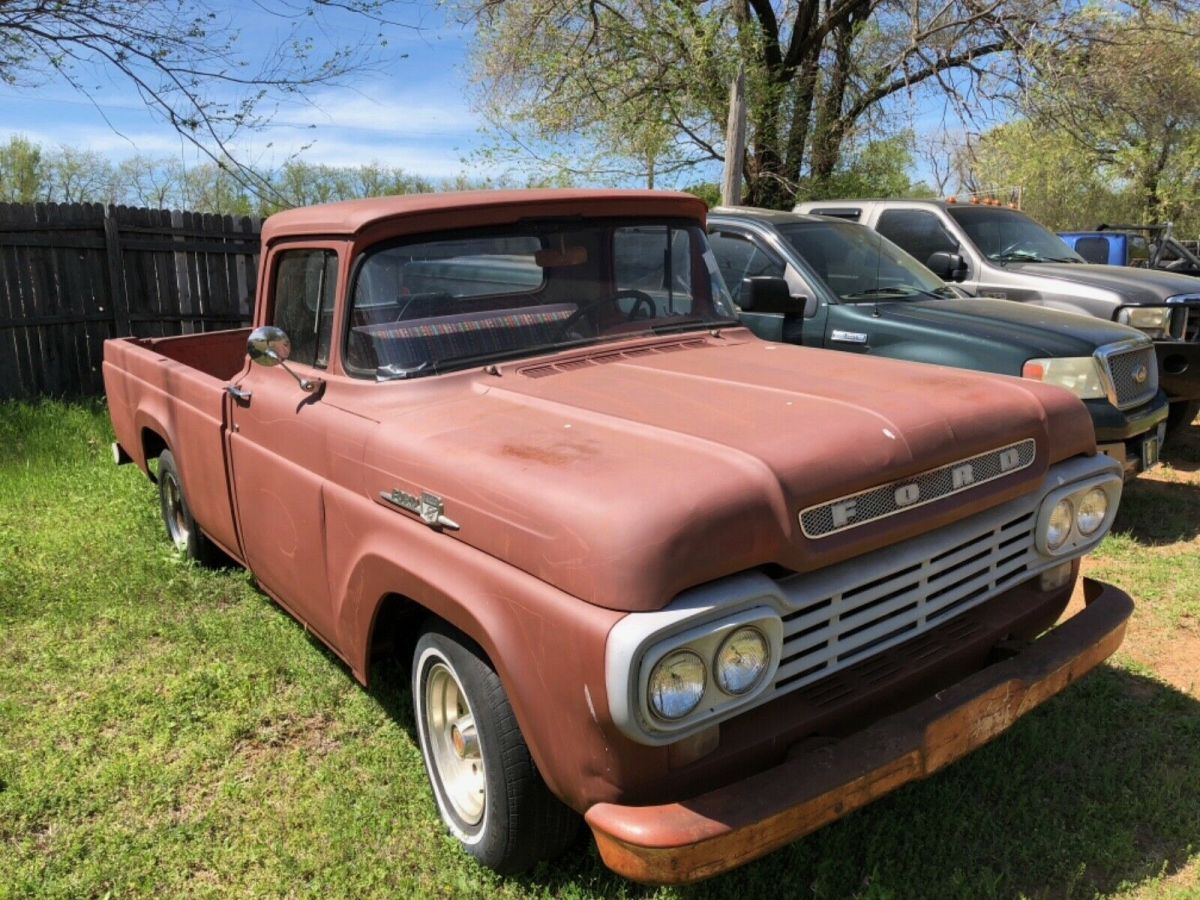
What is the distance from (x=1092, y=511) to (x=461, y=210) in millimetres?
2360

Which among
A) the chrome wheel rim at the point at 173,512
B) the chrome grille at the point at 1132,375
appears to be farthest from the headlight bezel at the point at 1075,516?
the chrome wheel rim at the point at 173,512

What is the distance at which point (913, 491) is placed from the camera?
7.94 feet

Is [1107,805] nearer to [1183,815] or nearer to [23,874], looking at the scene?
[1183,815]

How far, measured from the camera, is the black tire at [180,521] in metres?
4.93

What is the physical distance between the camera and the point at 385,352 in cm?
315

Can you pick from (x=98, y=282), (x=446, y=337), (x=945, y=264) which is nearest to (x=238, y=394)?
(x=446, y=337)

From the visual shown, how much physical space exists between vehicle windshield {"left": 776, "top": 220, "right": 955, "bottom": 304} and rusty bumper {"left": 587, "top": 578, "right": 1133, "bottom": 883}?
3.78 metres

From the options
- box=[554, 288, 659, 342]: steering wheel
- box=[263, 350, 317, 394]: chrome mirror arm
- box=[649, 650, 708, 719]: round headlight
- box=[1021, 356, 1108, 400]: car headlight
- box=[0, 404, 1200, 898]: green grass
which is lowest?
box=[0, 404, 1200, 898]: green grass

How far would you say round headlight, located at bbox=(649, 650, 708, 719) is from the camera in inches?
78.4

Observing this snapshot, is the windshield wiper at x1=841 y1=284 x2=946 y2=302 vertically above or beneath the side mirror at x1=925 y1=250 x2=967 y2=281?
beneath

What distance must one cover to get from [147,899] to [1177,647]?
423 centimetres

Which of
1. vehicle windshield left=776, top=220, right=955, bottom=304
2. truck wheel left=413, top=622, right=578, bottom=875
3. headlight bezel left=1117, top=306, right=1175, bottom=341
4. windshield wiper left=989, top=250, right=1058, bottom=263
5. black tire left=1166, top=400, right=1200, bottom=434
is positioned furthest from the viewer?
windshield wiper left=989, top=250, right=1058, bottom=263

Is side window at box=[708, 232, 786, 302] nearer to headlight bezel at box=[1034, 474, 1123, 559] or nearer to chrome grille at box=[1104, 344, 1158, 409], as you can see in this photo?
chrome grille at box=[1104, 344, 1158, 409]

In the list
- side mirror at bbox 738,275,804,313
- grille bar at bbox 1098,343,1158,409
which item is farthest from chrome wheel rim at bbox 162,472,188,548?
grille bar at bbox 1098,343,1158,409
